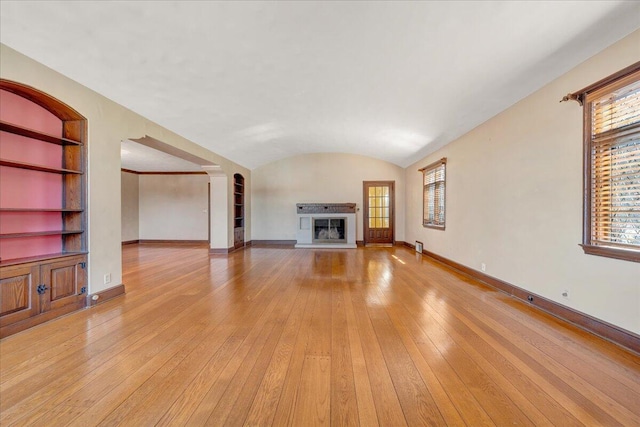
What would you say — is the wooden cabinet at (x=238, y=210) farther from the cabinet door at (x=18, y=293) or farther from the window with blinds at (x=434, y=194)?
the window with blinds at (x=434, y=194)

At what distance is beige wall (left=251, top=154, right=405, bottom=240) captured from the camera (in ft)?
28.2

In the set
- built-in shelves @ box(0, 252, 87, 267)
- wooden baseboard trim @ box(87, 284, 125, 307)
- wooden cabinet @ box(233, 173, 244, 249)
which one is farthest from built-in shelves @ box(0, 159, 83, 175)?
wooden cabinet @ box(233, 173, 244, 249)

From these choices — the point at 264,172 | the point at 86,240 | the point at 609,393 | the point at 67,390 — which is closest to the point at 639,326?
the point at 609,393

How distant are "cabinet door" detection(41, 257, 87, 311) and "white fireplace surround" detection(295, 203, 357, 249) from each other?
572cm

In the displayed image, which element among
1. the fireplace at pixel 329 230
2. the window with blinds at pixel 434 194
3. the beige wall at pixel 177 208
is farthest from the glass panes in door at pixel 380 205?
the beige wall at pixel 177 208

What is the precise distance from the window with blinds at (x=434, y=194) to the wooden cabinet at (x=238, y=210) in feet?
16.9

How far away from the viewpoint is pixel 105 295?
10.7ft

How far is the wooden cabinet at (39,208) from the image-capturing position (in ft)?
8.07

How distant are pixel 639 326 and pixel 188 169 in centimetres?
991

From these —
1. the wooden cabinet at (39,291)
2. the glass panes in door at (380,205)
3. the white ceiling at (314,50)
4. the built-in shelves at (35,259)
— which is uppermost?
the white ceiling at (314,50)

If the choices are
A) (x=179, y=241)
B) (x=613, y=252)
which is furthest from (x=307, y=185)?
(x=613, y=252)

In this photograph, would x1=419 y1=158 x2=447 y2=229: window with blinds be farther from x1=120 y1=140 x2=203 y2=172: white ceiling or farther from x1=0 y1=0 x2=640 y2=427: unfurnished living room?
x1=120 y1=140 x2=203 y2=172: white ceiling

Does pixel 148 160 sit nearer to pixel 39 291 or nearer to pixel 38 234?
pixel 38 234

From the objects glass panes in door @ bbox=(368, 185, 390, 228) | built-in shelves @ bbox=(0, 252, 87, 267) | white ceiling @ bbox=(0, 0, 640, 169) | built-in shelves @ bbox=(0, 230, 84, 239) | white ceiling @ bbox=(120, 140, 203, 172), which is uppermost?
white ceiling @ bbox=(0, 0, 640, 169)
